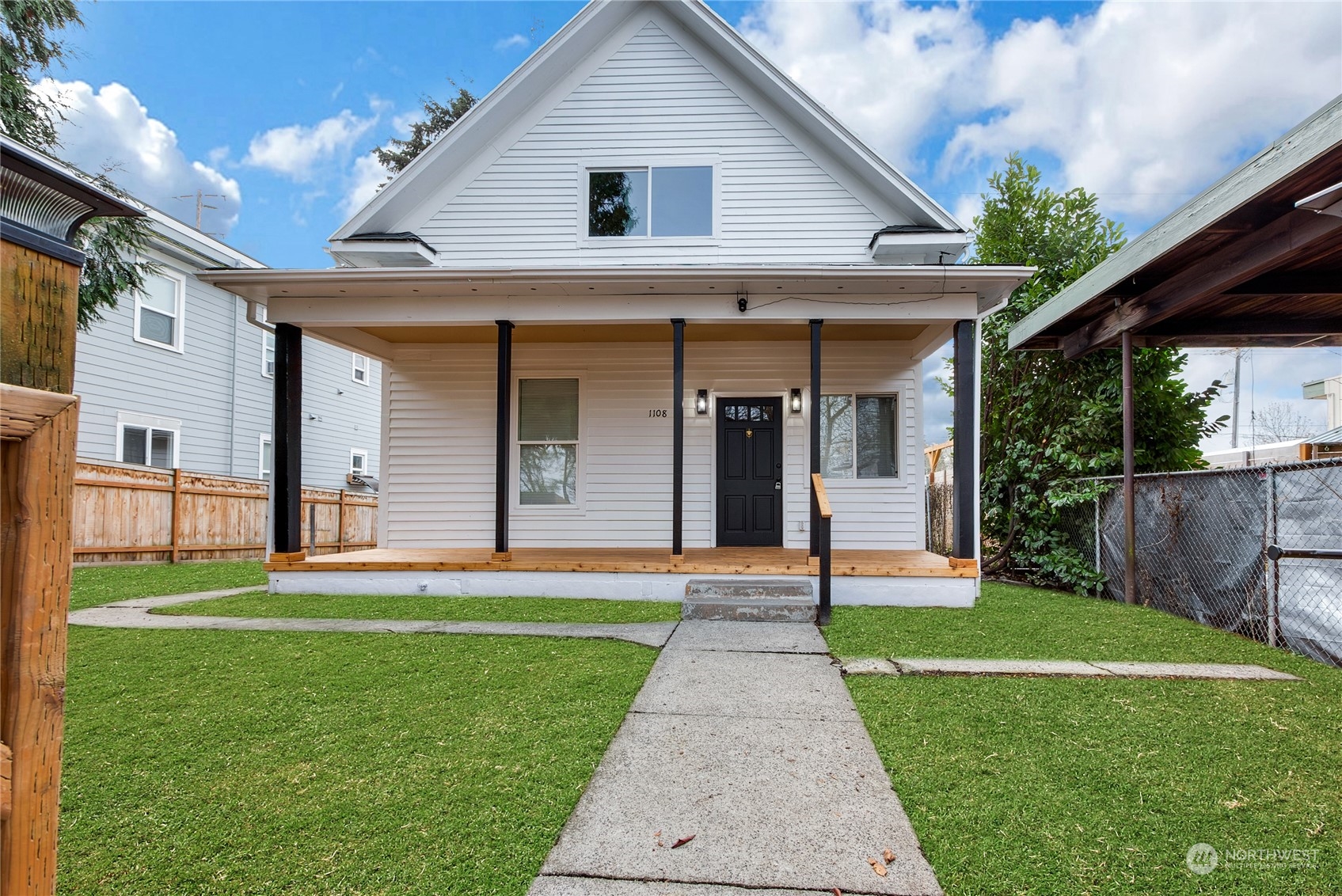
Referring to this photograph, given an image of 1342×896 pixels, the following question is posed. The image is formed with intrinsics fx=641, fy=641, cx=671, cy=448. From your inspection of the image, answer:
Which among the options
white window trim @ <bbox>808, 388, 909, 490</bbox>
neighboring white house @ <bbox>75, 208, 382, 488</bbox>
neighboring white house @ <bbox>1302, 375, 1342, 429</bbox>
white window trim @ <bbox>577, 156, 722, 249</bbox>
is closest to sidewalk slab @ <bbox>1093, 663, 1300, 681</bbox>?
white window trim @ <bbox>808, 388, 909, 490</bbox>

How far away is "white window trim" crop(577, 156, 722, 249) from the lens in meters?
8.10

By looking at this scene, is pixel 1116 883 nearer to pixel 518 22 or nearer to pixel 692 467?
pixel 692 467

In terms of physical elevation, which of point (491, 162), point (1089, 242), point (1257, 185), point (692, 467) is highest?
point (491, 162)

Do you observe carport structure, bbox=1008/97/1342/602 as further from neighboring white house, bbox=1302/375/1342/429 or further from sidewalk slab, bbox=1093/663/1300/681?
neighboring white house, bbox=1302/375/1342/429

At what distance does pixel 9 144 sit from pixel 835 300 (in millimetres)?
6159

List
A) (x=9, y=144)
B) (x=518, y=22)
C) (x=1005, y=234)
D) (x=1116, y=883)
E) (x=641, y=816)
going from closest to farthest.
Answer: (x=9, y=144) → (x=1116, y=883) → (x=641, y=816) → (x=1005, y=234) → (x=518, y=22)

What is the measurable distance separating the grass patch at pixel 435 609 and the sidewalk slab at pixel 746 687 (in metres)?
1.38

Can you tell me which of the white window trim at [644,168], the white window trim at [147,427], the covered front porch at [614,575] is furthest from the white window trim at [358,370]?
the covered front porch at [614,575]

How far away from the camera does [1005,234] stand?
8.84 metres

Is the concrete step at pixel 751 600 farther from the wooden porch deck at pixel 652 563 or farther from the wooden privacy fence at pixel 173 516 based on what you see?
the wooden privacy fence at pixel 173 516

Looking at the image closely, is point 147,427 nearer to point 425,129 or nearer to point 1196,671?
point 425,129

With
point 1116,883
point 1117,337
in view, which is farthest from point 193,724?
point 1117,337

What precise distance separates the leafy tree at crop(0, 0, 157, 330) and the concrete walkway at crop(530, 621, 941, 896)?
29.8 ft

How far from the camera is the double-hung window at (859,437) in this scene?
8.16 m
